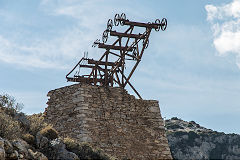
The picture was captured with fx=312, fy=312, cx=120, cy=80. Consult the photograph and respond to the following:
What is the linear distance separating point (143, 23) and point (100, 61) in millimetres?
3318

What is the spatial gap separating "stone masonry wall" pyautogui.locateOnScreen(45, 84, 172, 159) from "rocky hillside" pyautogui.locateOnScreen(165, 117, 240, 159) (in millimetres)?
53835

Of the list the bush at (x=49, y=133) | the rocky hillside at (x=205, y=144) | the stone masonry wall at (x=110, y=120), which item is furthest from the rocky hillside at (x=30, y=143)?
the rocky hillside at (x=205, y=144)

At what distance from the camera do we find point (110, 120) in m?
15.1

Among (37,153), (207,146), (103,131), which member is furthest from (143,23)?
(207,146)

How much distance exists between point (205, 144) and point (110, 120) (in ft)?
203

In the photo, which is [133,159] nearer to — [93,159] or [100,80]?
[93,159]

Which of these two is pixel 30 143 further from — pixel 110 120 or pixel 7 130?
pixel 110 120

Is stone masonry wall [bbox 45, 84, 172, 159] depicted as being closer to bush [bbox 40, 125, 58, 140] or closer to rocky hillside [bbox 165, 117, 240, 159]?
bush [bbox 40, 125, 58, 140]

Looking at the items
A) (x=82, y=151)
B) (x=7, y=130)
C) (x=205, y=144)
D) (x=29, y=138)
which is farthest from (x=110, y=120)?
(x=205, y=144)

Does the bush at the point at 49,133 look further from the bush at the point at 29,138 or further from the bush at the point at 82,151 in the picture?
the bush at the point at 29,138

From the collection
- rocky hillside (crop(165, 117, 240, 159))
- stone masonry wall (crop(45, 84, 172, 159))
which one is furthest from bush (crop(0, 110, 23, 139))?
rocky hillside (crop(165, 117, 240, 159))

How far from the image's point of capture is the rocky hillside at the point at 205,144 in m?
69.4

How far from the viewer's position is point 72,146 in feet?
37.7

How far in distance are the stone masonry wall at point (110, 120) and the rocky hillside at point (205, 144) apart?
53.8 metres
